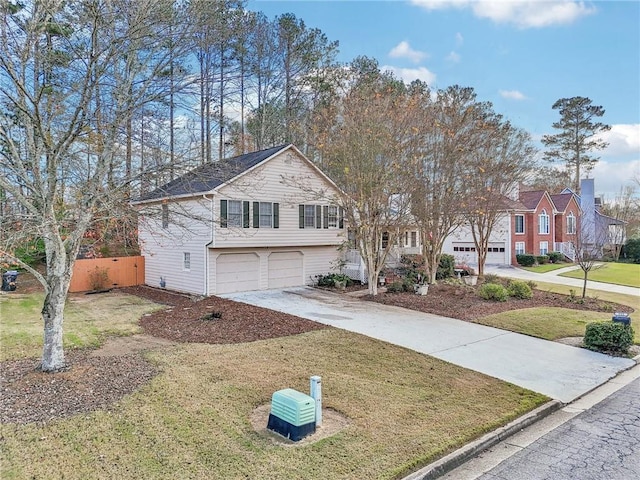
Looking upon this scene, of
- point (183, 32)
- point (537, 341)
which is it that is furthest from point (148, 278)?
point (537, 341)

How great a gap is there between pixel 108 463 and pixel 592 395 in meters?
7.27

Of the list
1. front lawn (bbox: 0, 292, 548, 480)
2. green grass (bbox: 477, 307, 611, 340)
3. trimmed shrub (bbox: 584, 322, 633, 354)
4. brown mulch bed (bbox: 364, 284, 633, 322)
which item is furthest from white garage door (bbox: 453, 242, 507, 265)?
front lawn (bbox: 0, 292, 548, 480)

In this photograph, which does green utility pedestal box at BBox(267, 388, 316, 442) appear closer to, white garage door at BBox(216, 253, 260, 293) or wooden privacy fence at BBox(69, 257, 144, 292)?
white garage door at BBox(216, 253, 260, 293)

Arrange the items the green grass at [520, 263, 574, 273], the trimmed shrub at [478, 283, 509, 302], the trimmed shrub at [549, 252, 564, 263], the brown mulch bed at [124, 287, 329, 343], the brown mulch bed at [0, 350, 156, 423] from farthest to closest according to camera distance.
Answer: the trimmed shrub at [549, 252, 564, 263]
the green grass at [520, 263, 574, 273]
the trimmed shrub at [478, 283, 509, 302]
the brown mulch bed at [124, 287, 329, 343]
the brown mulch bed at [0, 350, 156, 423]

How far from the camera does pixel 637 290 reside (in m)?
20.5

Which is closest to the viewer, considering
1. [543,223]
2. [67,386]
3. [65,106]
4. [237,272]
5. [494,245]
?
[67,386]

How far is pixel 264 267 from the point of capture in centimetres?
1789

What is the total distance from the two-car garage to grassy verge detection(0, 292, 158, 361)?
2.99 m

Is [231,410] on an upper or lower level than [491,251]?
lower

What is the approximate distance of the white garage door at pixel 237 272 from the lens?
16.5 meters

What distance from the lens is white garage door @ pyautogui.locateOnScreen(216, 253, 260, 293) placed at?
54.2 ft

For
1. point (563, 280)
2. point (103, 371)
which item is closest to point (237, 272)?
point (103, 371)

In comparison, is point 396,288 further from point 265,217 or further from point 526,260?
point 526,260

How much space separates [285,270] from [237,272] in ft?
8.34
